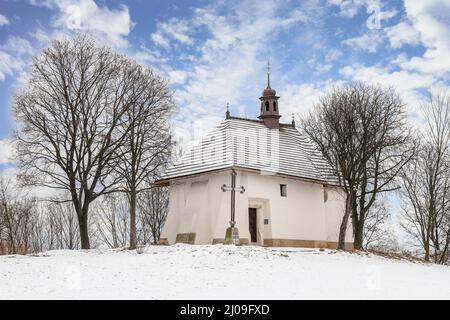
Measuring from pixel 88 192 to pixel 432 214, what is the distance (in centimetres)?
2136

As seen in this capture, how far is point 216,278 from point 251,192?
41.5 ft

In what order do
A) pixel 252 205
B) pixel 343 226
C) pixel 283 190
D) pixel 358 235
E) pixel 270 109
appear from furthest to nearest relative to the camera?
pixel 270 109
pixel 358 235
pixel 283 190
pixel 252 205
pixel 343 226

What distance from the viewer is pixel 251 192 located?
2833 cm

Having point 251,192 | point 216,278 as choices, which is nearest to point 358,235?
point 251,192

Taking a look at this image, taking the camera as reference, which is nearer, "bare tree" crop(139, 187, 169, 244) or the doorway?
the doorway

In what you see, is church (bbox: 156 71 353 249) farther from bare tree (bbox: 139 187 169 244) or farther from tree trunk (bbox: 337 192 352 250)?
bare tree (bbox: 139 187 169 244)

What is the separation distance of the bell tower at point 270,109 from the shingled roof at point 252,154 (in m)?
0.46

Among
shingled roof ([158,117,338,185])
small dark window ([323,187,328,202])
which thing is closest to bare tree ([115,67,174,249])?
shingled roof ([158,117,338,185])

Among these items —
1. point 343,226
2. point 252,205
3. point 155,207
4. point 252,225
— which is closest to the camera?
point 343,226

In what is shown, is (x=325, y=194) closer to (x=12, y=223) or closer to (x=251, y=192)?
(x=251, y=192)

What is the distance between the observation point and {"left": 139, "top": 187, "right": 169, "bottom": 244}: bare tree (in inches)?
1665

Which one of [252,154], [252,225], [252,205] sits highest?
[252,154]

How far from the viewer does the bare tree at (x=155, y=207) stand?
42281 millimetres

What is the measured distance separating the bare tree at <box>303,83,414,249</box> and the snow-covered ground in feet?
23.4
